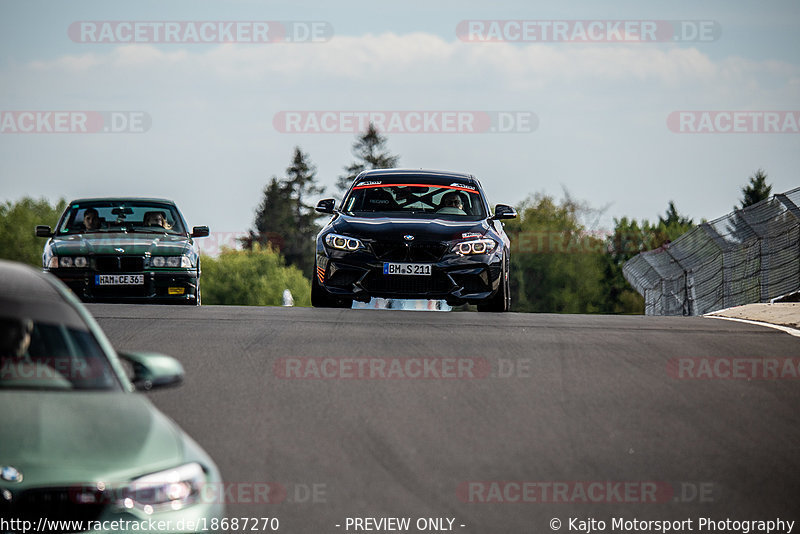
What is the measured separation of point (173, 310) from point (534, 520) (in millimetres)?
8958

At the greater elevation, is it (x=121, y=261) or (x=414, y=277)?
(x=121, y=261)

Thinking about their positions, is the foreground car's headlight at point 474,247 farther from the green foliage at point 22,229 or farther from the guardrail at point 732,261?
the green foliage at point 22,229

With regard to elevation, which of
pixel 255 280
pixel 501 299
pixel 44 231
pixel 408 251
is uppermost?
pixel 44 231

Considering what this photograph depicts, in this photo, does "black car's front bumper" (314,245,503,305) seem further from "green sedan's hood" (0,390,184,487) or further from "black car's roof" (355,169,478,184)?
"green sedan's hood" (0,390,184,487)

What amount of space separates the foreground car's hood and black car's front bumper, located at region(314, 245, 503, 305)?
209 millimetres

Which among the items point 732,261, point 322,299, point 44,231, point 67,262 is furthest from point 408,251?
point 732,261

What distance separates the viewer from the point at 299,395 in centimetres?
874

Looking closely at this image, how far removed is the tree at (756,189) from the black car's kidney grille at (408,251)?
103672mm

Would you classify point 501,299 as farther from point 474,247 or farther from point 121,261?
point 121,261

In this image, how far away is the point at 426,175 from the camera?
16391mm

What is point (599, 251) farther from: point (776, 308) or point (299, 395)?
point (299, 395)

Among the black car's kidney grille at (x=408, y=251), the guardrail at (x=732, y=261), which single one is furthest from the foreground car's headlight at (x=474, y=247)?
the guardrail at (x=732, y=261)

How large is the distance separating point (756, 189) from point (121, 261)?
345 ft

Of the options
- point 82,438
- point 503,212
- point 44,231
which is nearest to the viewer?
point 82,438
